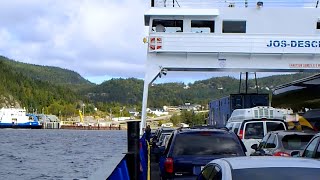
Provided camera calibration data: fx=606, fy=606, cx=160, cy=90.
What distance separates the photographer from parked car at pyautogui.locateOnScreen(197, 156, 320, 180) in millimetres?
5832

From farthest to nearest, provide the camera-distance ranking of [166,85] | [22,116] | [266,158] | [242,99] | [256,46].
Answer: [22,116] < [166,85] < [242,99] < [256,46] < [266,158]

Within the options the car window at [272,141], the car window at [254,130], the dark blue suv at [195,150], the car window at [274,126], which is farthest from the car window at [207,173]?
the car window at [274,126]

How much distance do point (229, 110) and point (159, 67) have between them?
6.01 meters

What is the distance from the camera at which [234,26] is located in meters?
27.5

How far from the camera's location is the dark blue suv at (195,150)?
1056 centimetres

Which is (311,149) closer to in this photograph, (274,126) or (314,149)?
(314,149)

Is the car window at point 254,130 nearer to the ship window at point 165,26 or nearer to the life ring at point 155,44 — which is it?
the life ring at point 155,44

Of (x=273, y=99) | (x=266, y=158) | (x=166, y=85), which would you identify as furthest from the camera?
(x=166, y=85)

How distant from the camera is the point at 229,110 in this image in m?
31.0

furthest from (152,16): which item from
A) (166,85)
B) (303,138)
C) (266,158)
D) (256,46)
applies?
(166,85)

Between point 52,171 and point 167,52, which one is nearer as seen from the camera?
point 167,52

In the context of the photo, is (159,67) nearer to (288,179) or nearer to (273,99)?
(273,99)

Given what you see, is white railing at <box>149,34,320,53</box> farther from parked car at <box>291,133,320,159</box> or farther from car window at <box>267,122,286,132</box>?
parked car at <box>291,133,320,159</box>

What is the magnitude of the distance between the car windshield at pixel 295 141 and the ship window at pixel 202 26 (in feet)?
47.0
